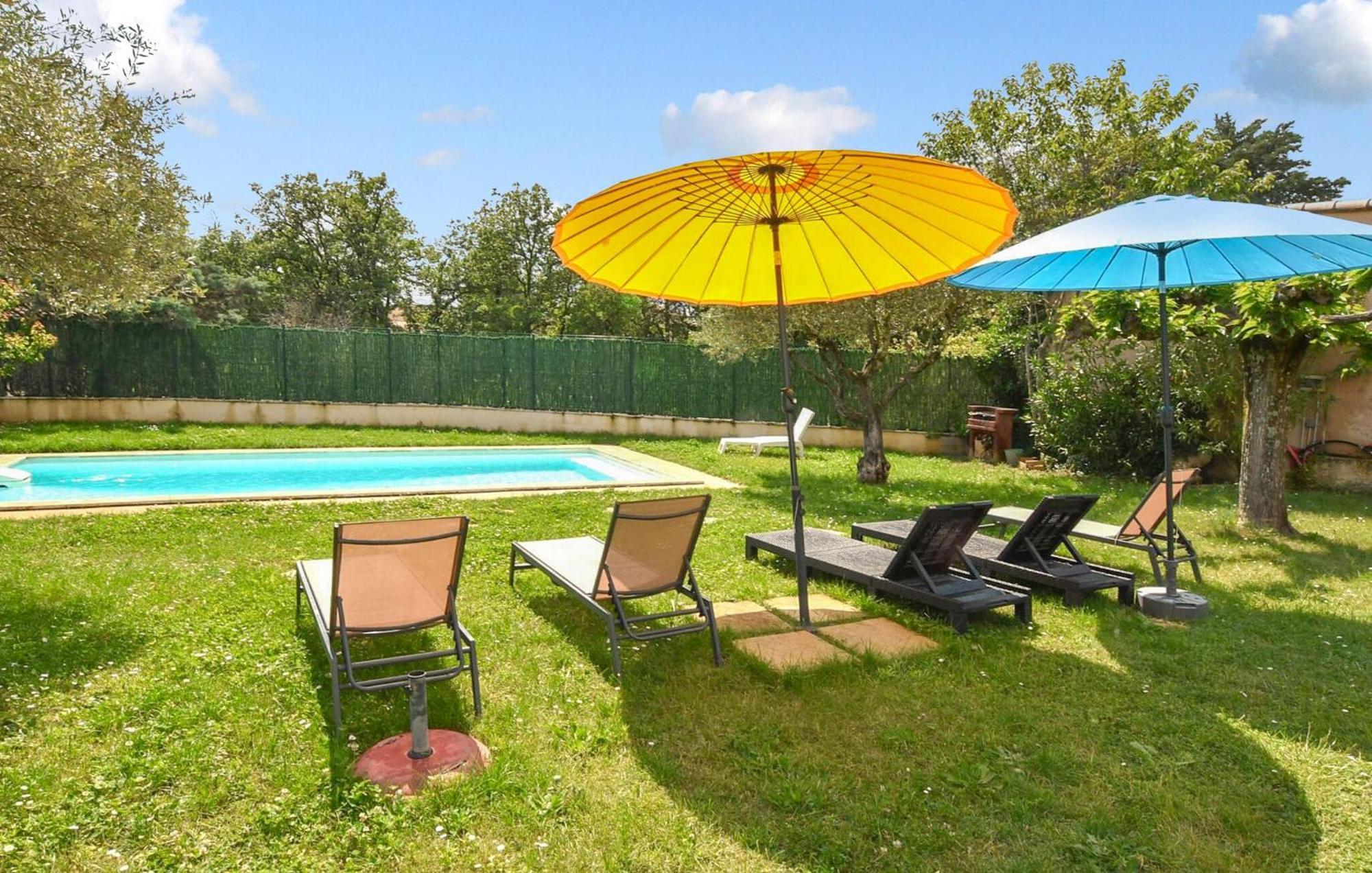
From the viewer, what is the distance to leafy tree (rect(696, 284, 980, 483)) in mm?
11703

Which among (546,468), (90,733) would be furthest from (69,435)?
(90,733)

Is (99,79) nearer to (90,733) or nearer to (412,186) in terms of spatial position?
(90,733)

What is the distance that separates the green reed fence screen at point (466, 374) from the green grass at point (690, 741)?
41.0 ft

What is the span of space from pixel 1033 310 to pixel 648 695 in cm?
1483

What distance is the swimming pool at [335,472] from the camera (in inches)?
446

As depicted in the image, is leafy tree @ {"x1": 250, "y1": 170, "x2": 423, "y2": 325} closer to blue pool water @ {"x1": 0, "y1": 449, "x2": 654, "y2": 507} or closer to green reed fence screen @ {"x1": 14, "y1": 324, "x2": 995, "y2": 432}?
green reed fence screen @ {"x1": 14, "y1": 324, "x2": 995, "y2": 432}

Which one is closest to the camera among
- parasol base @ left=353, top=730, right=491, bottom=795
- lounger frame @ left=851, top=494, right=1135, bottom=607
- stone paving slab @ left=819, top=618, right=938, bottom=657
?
parasol base @ left=353, top=730, right=491, bottom=795

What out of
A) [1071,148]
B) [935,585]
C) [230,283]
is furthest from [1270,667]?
[230,283]

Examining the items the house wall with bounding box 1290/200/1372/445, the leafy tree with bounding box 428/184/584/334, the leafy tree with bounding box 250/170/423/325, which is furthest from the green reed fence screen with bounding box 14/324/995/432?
the leafy tree with bounding box 250/170/423/325

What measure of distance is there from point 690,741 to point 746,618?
69.4 inches

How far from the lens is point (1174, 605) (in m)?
5.60

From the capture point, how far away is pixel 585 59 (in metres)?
13.3

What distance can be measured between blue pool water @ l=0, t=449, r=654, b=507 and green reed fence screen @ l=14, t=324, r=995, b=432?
3219mm

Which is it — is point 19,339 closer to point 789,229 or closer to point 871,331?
point 871,331
